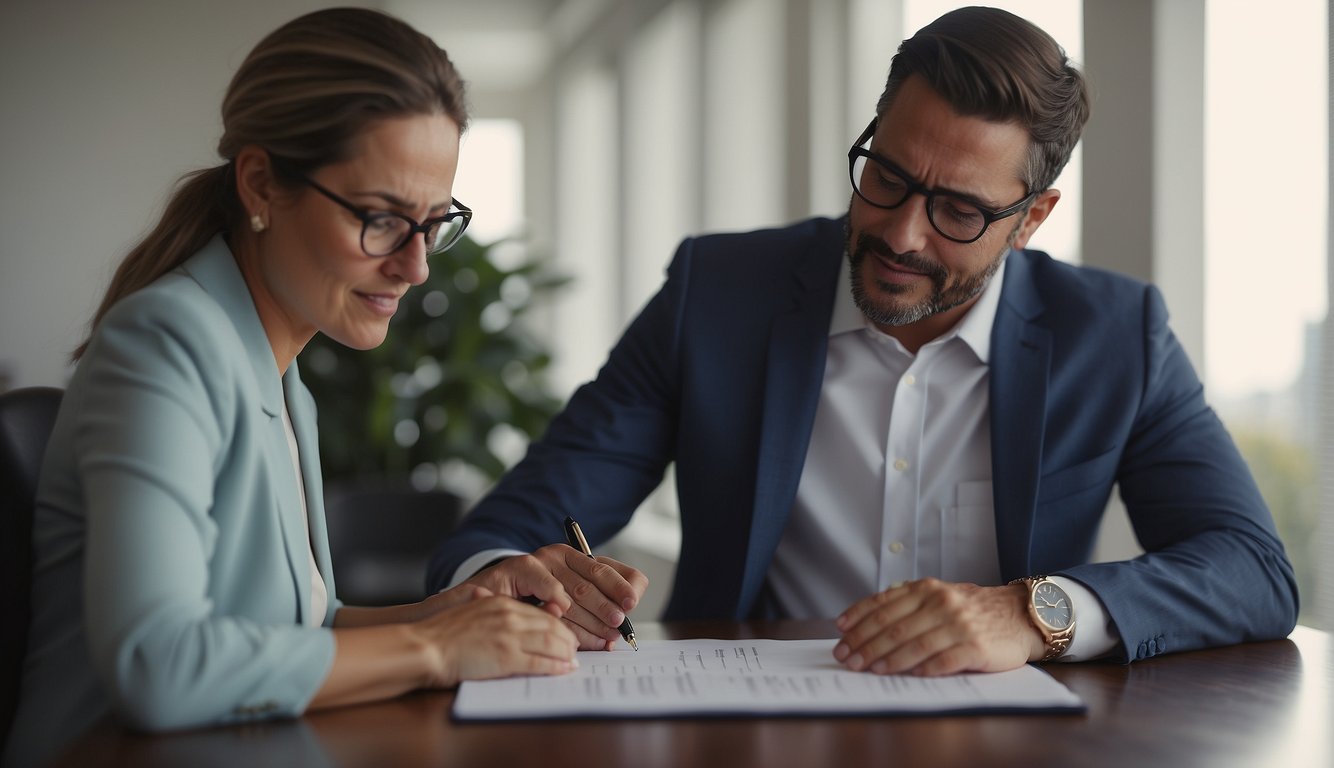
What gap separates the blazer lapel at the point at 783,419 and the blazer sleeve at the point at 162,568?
0.94 m

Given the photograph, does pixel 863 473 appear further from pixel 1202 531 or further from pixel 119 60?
pixel 119 60

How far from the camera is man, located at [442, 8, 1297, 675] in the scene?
69.4 inches

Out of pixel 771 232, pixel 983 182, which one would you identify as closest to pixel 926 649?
pixel 983 182

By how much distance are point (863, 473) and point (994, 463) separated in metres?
0.23

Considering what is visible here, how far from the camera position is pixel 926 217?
1.76m

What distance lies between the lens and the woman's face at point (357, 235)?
1.27 meters

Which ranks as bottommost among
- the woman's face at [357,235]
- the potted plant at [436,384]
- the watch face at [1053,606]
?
the potted plant at [436,384]

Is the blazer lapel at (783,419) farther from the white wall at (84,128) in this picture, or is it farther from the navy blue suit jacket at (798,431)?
the white wall at (84,128)

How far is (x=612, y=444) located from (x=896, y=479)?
1.57 ft

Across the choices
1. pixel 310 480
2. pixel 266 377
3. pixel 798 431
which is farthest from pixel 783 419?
pixel 266 377

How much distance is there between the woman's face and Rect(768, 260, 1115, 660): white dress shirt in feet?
2.88

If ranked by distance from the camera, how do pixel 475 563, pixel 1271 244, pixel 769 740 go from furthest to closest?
pixel 1271 244
pixel 475 563
pixel 769 740

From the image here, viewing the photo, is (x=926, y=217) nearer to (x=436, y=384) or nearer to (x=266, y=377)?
(x=266, y=377)

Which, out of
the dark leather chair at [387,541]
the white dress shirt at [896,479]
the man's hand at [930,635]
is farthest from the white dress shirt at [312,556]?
the dark leather chair at [387,541]
